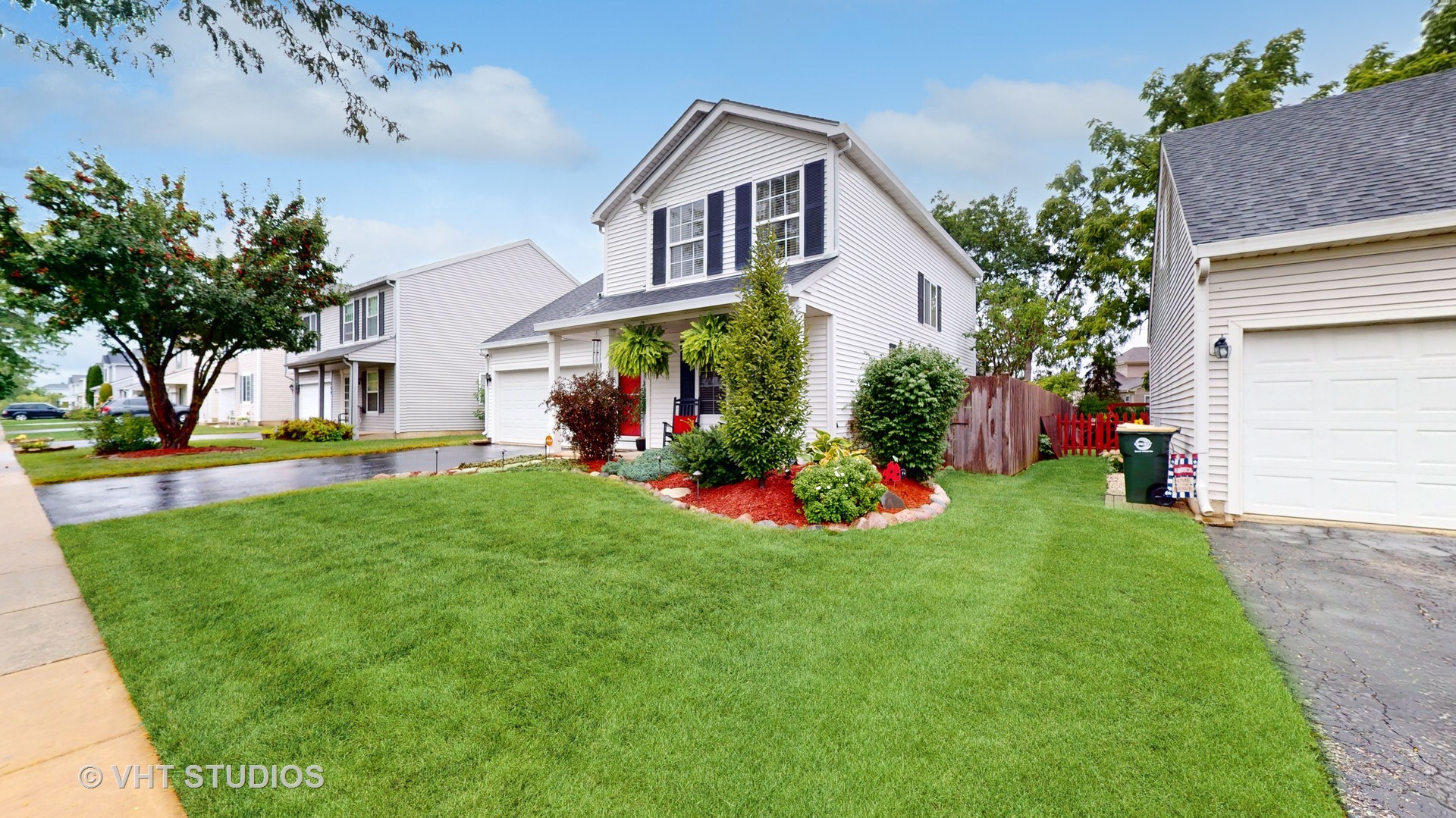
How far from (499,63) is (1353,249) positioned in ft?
32.7

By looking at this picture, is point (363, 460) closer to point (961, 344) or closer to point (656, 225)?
point (656, 225)

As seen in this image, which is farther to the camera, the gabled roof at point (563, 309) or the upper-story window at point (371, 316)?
the upper-story window at point (371, 316)

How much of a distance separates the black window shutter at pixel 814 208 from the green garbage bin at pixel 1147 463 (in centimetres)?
565

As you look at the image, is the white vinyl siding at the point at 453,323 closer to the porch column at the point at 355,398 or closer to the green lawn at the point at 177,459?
the porch column at the point at 355,398

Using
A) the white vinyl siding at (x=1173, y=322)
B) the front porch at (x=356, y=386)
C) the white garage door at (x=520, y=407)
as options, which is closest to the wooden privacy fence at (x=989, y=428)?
Result: the white vinyl siding at (x=1173, y=322)

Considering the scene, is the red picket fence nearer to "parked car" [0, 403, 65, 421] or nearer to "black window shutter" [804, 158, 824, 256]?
"black window shutter" [804, 158, 824, 256]

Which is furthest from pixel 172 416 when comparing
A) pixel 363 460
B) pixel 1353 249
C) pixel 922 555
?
pixel 1353 249

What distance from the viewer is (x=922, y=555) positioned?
199 inches

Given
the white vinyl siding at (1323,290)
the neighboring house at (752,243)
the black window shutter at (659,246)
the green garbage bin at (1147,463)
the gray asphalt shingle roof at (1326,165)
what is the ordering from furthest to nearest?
1. the black window shutter at (659,246)
2. the neighboring house at (752,243)
3. the green garbage bin at (1147,463)
4. the gray asphalt shingle roof at (1326,165)
5. the white vinyl siding at (1323,290)

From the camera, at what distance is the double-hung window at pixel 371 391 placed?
805 inches

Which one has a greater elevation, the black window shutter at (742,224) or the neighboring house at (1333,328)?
the black window shutter at (742,224)

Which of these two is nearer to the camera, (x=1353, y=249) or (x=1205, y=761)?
(x=1205, y=761)

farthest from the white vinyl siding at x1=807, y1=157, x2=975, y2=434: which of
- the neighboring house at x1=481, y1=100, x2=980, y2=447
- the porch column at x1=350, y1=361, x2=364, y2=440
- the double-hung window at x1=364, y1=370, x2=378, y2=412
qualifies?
the double-hung window at x1=364, y1=370, x2=378, y2=412

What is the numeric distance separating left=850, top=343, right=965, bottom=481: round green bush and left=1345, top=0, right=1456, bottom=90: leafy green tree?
15.2m
